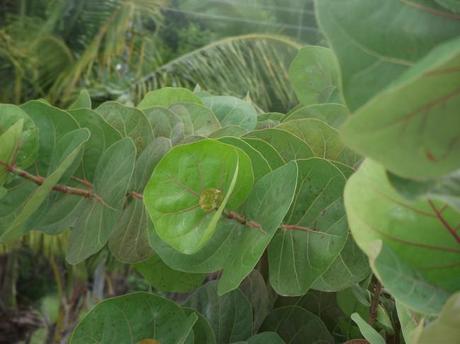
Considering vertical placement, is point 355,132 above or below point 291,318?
above

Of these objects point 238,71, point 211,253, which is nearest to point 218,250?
point 211,253

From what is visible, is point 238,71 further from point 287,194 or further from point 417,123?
point 417,123

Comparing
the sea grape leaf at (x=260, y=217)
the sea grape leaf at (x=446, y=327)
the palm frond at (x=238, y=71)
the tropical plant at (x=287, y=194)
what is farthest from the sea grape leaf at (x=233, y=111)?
the palm frond at (x=238, y=71)

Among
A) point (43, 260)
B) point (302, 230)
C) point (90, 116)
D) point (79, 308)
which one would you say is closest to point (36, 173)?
point (90, 116)

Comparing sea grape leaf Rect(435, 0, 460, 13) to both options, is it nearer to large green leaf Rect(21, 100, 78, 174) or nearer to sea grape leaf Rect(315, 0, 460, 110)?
sea grape leaf Rect(315, 0, 460, 110)

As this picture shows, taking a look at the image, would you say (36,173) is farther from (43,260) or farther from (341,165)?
(43,260)

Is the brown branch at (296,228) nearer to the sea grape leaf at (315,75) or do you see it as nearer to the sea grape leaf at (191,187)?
the sea grape leaf at (191,187)

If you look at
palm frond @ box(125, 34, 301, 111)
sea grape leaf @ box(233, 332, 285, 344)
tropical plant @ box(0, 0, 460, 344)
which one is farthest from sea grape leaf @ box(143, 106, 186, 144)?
A: palm frond @ box(125, 34, 301, 111)
